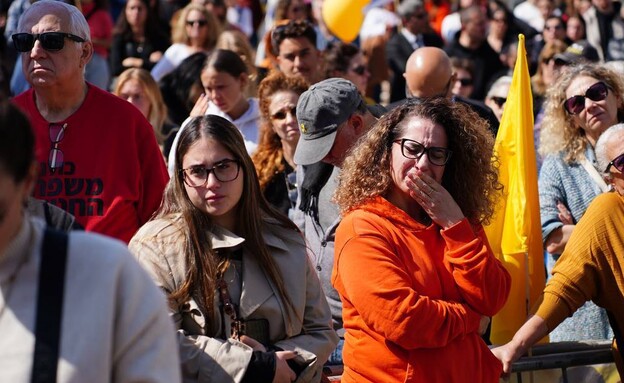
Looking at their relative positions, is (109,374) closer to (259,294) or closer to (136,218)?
(259,294)

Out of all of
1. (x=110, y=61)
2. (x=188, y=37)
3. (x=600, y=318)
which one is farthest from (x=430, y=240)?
(x=110, y=61)

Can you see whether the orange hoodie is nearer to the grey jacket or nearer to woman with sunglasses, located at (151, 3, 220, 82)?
the grey jacket

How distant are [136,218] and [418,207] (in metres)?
1.42

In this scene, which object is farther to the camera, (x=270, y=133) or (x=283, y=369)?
(x=270, y=133)

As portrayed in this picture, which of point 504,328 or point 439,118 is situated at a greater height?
point 439,118

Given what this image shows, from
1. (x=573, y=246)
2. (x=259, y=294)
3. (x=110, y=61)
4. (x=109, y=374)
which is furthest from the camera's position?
(x=110, y=61)

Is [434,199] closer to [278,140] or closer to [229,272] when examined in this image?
[229,272]

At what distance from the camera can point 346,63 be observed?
973 centimetres

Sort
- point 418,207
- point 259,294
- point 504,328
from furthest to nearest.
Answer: point 504,328, point 418,207, point 259,294

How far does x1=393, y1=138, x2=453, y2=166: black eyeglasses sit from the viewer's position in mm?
4461

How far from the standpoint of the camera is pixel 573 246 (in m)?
5.01

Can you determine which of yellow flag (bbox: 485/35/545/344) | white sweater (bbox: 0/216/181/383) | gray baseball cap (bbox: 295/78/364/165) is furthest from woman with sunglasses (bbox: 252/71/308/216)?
white sweater (bbox: 0/216/181/383)

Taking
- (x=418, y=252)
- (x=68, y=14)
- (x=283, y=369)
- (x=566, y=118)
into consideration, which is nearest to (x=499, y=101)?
(x=566, y=118)

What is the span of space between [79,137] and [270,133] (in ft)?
6.11
